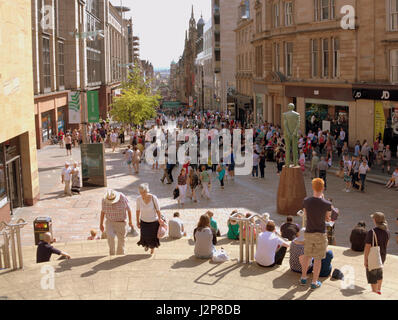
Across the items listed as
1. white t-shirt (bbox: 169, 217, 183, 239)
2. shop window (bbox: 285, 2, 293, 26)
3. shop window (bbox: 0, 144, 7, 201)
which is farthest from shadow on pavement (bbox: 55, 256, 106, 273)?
shop window (bbox: 285, 2, 293, 26)

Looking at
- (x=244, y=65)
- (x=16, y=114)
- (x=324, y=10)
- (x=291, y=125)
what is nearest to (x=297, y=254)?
(x=291, y=125)

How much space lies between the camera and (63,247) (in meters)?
12.5

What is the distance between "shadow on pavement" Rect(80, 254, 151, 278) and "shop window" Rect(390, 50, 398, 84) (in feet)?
82.0

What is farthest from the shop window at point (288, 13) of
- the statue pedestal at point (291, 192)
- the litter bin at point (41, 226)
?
the litter bin at point (41, 226)

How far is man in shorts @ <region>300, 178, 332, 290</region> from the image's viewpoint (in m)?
8.00

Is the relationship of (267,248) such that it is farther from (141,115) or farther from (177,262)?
(141,115)

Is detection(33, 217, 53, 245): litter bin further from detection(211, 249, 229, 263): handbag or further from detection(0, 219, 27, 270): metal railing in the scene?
detection(211, 249, 229, 263): handbag

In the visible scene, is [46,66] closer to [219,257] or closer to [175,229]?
[175,229]

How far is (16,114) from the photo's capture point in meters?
18.0

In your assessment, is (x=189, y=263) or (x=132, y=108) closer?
(x=189, y=263)

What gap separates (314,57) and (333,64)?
8.17 feet

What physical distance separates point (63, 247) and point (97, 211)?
6667mm

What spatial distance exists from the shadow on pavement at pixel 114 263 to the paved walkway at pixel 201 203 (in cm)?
552
